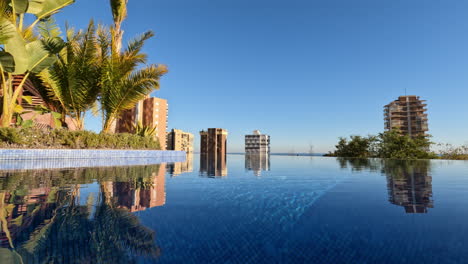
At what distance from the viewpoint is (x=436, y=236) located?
1.42m

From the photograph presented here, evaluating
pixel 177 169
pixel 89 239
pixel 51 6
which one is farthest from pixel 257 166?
pixel 51 6

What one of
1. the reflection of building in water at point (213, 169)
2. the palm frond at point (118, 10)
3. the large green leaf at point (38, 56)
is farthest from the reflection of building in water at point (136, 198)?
the palm frond at point (118, 10)

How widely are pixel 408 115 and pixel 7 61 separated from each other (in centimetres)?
6828

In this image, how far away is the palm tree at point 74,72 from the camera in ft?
27.6

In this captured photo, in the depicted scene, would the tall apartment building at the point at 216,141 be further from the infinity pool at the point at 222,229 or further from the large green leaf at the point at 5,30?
the infinity pool at the point at 222,229

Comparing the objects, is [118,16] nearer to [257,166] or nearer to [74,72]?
[74,72]

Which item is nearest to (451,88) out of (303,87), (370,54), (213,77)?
(370,54)

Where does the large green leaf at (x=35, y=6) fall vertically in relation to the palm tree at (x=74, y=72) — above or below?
above

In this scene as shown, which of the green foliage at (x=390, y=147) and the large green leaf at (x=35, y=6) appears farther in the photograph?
the green foliage at (x=390, y=147)

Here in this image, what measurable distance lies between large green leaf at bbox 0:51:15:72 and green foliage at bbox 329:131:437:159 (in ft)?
69.8

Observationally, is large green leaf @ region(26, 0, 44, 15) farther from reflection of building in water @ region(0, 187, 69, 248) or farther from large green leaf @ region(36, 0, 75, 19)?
reflection of building in water @ region(0, 187, 69, 248)

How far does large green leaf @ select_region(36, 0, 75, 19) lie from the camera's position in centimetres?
689

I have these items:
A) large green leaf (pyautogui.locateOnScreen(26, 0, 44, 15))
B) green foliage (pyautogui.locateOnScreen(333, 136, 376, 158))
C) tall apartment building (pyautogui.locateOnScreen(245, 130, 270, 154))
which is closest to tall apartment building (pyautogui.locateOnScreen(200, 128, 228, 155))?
tall apartment building (pyautogui.locateOnScreen(245, 130, 270, 154))

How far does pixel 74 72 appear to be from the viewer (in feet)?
27.9
